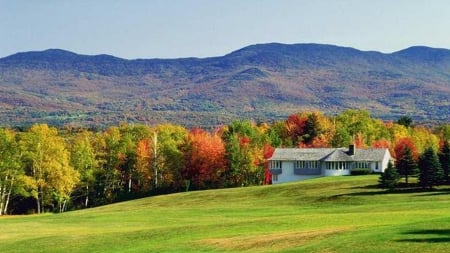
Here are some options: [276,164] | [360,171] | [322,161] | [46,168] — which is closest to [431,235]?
[360,171]

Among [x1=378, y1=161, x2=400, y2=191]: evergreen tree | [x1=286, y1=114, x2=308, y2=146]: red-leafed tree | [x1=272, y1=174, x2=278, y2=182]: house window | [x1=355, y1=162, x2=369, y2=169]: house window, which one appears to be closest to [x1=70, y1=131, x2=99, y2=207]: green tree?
[x1=272, y1=174, x2=278, y2=182]: house window

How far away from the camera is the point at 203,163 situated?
372 ft

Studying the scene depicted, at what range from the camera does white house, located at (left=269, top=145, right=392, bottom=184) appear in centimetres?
10338

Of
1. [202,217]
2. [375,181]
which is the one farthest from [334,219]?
[375,181]

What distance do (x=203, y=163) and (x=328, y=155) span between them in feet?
63.3

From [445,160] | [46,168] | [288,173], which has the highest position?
[445,160]

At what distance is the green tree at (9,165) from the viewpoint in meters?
93.6

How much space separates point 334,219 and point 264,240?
9.78 metres

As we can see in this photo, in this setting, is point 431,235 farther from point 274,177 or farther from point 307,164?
point 274,177

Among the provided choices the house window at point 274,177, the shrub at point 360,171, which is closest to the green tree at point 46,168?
the house window at point 274,177

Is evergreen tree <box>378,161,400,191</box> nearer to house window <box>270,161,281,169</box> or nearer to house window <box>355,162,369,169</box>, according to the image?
house window <box>355,162,369,169</box>

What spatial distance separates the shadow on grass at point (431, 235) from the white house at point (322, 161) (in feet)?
225

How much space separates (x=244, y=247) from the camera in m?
36.0

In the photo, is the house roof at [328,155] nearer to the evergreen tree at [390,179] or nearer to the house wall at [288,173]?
the house wall at [288,173]
